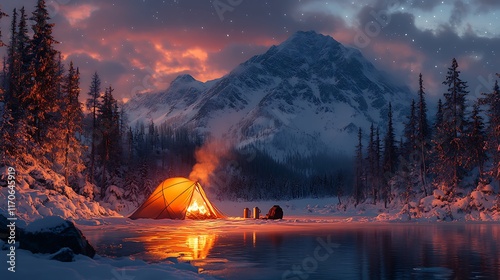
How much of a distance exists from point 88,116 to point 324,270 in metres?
50.4

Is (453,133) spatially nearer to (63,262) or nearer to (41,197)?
(41,197)

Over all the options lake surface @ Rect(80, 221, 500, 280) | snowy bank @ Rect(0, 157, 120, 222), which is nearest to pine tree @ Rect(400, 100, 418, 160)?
snowy bank @ Rect(0, 157, 120, 222)

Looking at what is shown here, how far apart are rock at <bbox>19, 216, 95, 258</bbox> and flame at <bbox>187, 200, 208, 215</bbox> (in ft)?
75.7

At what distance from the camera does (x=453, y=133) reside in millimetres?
48281

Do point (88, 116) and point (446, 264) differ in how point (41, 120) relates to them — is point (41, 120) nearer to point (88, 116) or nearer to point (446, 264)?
point (88, 116)

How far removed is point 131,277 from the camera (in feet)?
29.4

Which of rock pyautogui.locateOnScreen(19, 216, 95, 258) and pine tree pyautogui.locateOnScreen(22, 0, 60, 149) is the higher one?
pine tree pyautogui.locateOnScreen(22, 0, 60, 149)

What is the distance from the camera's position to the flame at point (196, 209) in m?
35.1

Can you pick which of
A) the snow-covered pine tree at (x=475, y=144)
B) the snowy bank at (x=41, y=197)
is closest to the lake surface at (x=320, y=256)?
the snowy bank at (x=41, y=197)

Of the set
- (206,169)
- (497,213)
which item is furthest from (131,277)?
(206,169)

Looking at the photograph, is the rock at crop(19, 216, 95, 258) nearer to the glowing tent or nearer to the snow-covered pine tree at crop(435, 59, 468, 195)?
the glowing tent

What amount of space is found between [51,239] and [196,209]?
24053mm

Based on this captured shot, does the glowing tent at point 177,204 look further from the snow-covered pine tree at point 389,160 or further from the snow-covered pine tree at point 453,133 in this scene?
the snow-covered pine tree at point 389,160

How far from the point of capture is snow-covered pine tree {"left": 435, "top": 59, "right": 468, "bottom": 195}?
47062mm
